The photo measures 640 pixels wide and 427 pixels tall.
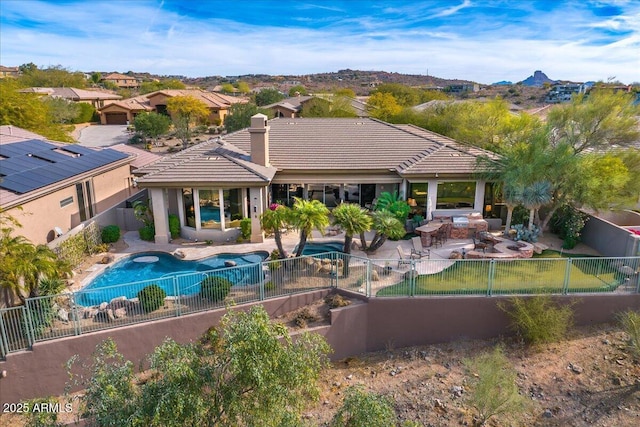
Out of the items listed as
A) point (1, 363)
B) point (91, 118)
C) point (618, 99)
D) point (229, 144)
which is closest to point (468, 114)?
point (618, 99)

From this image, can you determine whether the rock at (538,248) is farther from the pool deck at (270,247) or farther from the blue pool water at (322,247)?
the blue pool water at (322,247)

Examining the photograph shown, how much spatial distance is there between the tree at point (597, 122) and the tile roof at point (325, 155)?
3489mm

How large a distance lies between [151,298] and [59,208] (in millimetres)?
8811

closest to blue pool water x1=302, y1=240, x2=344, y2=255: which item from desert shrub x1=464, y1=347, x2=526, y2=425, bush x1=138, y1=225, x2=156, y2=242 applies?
bush x1=138, y1=225, x2=156, y2=242

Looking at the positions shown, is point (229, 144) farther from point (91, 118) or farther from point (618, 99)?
point (91, 118)

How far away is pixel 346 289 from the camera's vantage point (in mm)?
15062

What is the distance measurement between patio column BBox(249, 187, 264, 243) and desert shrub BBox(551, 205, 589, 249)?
44.6 ft

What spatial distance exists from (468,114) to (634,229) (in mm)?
11332

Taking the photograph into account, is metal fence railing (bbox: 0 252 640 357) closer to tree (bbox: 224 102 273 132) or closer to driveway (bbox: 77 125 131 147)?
tree (bbox: 224 102 273 132)

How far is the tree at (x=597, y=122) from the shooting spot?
19234mm

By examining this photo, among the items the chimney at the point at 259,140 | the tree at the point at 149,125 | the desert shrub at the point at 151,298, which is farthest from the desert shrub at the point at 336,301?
the tree at the point at 149,125

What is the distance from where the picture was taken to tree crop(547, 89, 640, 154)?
19.2 meters

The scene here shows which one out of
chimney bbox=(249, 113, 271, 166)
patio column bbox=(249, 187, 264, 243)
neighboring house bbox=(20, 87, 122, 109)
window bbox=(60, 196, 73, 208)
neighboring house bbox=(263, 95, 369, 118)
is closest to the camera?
window bbox=(60, 196, 73, 208)

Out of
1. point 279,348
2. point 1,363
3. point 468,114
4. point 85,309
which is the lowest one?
point 1,363
